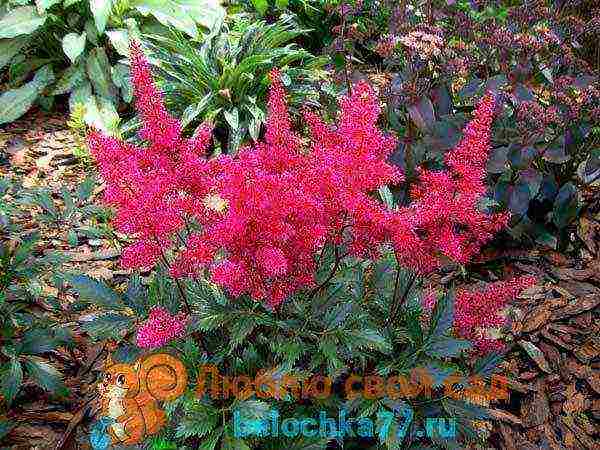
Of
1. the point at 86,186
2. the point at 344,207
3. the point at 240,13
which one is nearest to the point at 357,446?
the point at 344,207

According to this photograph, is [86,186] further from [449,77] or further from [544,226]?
[544,226]

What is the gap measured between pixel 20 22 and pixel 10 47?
0.38 metres

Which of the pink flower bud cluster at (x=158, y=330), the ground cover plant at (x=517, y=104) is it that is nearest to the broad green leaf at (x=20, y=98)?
the ground cover plant at (x=517, y=104)

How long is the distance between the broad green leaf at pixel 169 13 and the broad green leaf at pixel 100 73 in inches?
21.9

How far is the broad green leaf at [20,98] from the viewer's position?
480 centimetres

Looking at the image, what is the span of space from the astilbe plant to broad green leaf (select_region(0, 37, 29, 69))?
4145 mm

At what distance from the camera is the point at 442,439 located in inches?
81.0

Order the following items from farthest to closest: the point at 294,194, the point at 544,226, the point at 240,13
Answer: the point at 240,13
the point at 544,226
the point at 294,194

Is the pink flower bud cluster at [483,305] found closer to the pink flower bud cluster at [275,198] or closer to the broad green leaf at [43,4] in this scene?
the pink flower bud cluster at [275,198]

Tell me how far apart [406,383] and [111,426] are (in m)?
1.18

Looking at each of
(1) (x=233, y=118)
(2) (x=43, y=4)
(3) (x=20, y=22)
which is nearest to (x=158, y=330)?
(1) (x=233, y=118)

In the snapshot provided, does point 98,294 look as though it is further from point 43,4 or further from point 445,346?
point 43,4

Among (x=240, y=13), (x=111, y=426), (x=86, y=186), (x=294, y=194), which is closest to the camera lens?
(x=294, y=194)

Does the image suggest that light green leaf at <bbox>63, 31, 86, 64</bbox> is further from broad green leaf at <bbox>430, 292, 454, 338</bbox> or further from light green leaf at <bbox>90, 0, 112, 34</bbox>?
broad green leaf at <bbox>430, 292, 454, 338</bbox>
